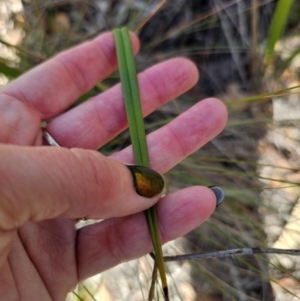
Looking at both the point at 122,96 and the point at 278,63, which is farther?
the point at 278,63

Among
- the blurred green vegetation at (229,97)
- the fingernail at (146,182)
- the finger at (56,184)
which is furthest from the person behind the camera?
the blurred green vegetation at (229,97)

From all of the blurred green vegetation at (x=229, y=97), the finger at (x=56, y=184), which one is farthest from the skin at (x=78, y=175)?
the blurred green vegetation at (x=229, y=97)

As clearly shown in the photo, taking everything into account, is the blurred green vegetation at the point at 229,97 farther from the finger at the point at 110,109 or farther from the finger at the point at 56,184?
the finger at the point at 56,184

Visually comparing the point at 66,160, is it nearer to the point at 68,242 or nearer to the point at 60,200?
the point at 60,200

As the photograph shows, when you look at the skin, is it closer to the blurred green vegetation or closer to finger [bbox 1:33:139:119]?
finger [bbox 1:33:139:119]

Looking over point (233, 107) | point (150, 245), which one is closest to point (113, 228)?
point (150, 245)

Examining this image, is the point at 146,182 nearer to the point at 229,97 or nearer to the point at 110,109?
the point at 110,109

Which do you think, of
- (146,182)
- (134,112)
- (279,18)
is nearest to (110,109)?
(134,112)
